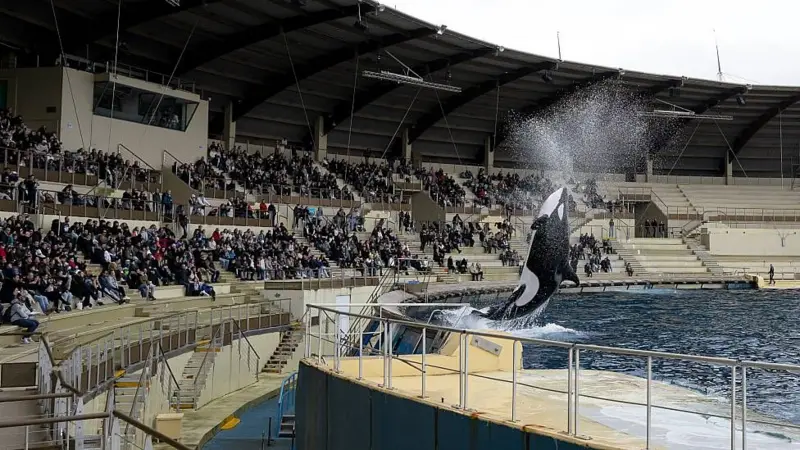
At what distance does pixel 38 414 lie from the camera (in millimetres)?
10312

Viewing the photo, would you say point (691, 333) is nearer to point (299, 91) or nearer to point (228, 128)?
point (299, 91)

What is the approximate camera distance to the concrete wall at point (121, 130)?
33.9 metres

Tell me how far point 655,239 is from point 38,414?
53.9 meters

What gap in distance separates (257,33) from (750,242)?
3926 centimetres

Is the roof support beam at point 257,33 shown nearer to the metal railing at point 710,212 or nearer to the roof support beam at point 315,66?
the roof support beam at point 315,66

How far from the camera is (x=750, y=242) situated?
61.1m

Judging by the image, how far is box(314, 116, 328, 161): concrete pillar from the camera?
52219 mm

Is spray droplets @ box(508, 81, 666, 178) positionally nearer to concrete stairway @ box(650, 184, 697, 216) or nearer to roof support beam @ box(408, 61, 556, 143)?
concrete stairway @ box(650, 184, 697, 216)

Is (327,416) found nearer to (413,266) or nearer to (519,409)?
(519,409)

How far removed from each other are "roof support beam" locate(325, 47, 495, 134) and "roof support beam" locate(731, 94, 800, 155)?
27347 millimetres

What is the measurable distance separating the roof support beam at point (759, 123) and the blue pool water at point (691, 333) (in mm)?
19716

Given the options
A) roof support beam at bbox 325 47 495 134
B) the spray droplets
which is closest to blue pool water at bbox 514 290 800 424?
roof support beam at bbox 325 47 495 134

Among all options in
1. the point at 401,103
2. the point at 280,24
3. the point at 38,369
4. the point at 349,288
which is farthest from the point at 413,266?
the point at 38,369

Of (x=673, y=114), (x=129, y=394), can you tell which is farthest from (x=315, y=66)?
(x=129, y=394)
